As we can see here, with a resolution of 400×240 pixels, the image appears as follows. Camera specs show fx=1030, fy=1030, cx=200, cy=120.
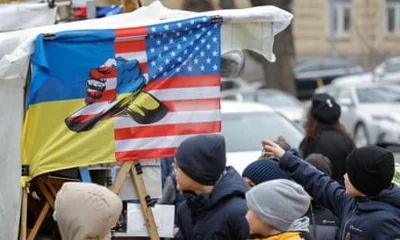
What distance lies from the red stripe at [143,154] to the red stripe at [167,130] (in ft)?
0.30

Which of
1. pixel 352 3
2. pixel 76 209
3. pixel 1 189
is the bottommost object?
pixel 352 3

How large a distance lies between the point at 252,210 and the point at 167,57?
5.54 ft

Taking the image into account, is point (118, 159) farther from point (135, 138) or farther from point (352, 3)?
point (352, 3)

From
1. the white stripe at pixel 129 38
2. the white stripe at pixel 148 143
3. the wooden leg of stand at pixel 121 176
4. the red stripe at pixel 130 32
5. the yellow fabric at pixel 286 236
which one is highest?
the red stripe at pixel 130 32

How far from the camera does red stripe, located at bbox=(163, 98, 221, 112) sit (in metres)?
6.21

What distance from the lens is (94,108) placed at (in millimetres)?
6008

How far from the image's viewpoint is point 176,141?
6.23 m

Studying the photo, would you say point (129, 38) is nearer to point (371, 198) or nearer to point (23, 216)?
point (23, 216)

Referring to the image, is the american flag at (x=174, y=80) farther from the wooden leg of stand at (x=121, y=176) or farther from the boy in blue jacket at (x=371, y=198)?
the boy in blue jacket at (x=371, y=198)

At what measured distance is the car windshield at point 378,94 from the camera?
22125 millimetres

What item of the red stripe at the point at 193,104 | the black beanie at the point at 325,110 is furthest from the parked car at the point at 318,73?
the red stripe at the point at 193,104

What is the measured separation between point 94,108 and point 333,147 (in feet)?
9.00

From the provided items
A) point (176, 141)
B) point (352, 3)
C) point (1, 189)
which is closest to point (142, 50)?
point (176, 141)

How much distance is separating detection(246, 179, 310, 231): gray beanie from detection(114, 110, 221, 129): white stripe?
4.88ft
